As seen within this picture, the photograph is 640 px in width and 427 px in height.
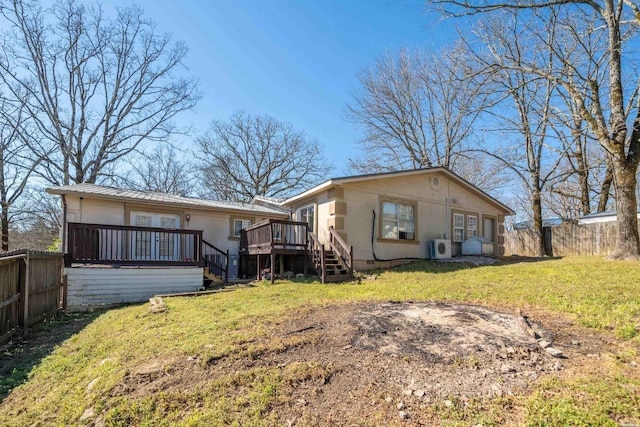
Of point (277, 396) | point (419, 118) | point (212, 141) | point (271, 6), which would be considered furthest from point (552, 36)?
point (212, 141)

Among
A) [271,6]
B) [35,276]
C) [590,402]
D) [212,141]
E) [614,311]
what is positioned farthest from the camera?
[212,141]

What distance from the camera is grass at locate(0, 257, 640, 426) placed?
2877mm

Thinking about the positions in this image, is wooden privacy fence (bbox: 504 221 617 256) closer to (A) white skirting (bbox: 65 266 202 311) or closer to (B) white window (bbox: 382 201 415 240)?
(B) white window (bbox: 382 201 415 240)

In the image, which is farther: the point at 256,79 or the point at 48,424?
the point at 256,79

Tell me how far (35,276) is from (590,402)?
9.22 m

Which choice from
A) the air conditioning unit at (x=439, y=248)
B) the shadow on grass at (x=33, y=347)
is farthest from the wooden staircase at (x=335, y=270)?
the shadow on grass at (x=33, y=347)

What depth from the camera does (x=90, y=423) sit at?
3.05 m

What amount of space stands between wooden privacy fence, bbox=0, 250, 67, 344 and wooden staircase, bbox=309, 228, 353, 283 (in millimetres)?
6561

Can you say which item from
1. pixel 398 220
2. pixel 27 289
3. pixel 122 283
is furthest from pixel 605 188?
pixel 27 289

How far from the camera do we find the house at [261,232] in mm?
9336

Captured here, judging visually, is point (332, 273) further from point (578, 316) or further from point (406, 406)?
point (406, 406)

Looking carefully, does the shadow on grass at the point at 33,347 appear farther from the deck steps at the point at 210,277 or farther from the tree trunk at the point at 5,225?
the tree trunk at the point at 5,225

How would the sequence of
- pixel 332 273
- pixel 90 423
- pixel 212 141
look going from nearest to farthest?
pixel 90 423, pixel 332 273, pixel 212 141

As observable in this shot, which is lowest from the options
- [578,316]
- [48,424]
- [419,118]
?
[48,424]
